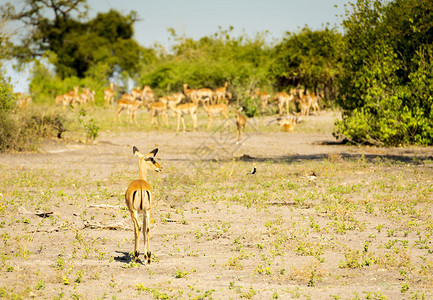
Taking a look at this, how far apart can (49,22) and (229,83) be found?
954 inches

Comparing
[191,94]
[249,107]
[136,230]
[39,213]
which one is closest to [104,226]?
[39,213]

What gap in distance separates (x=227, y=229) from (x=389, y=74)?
12955 millimetres

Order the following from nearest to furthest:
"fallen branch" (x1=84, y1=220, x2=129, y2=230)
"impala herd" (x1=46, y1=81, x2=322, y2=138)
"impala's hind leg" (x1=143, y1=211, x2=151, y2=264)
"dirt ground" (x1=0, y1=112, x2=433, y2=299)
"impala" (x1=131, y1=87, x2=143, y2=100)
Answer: "dirt ground" (x1=0, y1=112, x2=433, y2=299) → "impala's hind leg" (x1=143, y1=211, x2=151, y2=264) → "fallen branch" (x1=84, y1=220, x2=129, y2=230) → "impala herd" (x1=46, y1=81, x2=322, y2=138) → "impala" (x1=131, y1=87, x2=143, y2=100)

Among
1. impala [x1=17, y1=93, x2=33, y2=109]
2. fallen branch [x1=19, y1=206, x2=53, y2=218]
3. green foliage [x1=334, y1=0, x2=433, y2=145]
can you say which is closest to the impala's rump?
fallen branch [x1=19, y1=206, x2=53, y2=218]

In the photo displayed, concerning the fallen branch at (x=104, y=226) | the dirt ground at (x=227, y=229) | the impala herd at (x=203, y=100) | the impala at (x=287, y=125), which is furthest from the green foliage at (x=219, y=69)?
the fallen branch at (x=104, y=226)

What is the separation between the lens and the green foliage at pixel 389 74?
739 inches

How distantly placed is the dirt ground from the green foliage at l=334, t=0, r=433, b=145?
2.90 metres

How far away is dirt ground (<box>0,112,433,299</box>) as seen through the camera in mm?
6086

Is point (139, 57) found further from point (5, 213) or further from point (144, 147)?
point (5, 213)

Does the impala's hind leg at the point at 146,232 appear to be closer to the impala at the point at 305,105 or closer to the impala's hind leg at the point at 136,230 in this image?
the impala's hind leg at the point at 136,230

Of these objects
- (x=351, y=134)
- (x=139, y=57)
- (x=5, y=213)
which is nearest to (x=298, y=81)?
(x=351, y=134)

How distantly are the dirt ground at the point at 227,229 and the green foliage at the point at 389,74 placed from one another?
290 cm

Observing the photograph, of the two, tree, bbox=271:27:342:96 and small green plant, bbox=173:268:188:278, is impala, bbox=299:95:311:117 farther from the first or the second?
small green plant, bbox=173:268:188:278

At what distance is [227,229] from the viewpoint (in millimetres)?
8547
